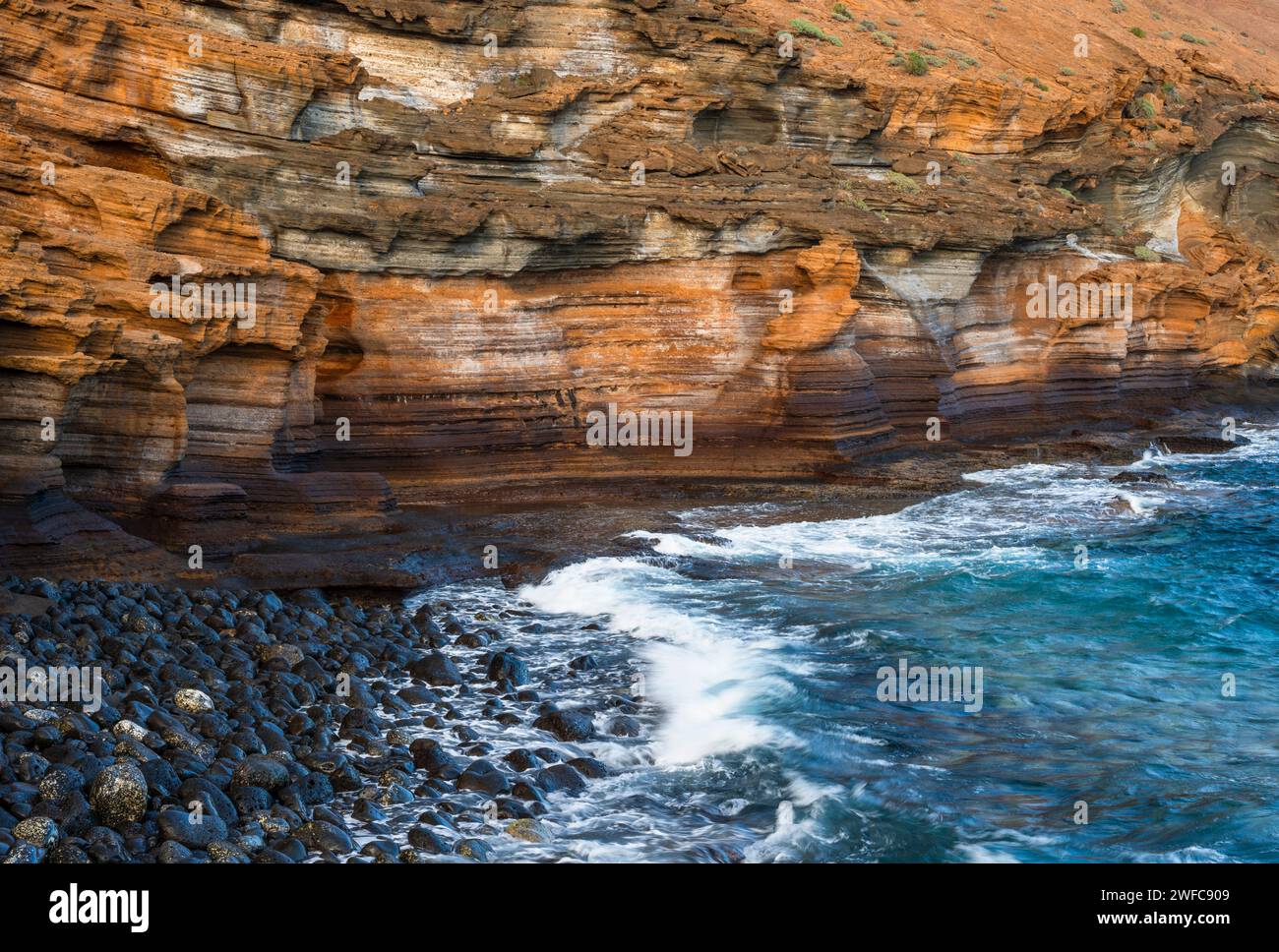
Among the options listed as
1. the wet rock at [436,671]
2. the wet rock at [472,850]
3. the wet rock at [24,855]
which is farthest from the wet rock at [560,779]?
the wet rock at [24,855]

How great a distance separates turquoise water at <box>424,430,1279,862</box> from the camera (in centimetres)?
1005

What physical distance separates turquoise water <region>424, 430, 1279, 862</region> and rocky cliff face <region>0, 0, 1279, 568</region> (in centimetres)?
396

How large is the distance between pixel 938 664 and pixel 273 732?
7.89 meters

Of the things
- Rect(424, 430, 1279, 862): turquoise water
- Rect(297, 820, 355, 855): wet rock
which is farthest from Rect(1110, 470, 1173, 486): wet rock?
Rect(297, 820, 355, 855): wet rock

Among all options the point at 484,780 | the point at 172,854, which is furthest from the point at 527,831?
the point at 172,854

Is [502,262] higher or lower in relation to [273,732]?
higher

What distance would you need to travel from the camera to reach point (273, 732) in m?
10.8

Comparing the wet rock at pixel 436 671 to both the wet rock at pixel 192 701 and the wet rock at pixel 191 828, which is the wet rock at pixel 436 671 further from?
the wet rock at pixel 191 828

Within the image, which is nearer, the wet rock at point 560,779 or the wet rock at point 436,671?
the wet rock at point 560,779

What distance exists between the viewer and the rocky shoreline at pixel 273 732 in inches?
343

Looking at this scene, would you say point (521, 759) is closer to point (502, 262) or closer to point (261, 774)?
point (261, 774)

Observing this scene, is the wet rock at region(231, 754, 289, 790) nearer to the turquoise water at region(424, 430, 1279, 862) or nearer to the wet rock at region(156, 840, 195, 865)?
the wet rock at region(156, 840, 195, 865)

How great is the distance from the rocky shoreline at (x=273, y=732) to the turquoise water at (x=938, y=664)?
0.70 metres

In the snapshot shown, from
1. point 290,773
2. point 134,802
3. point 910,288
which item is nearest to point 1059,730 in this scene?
point 290,773
